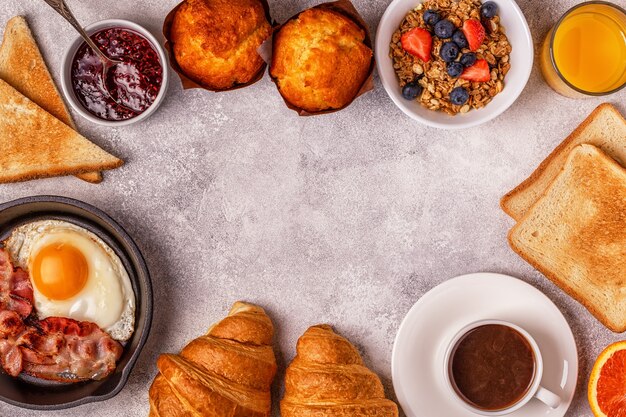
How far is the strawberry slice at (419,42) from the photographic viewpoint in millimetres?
2641

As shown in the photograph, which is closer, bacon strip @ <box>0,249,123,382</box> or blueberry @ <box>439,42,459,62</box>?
blueberry @ <box>439,42,459,62</box>

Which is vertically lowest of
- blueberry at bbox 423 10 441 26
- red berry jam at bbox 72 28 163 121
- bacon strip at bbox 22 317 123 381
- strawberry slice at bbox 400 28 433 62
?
bacon strip at bbox 22 317 123 381

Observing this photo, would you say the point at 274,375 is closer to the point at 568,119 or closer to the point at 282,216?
the point at 282,216

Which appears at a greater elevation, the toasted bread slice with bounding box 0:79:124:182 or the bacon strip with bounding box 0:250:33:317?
the toasted bread slice with bounding box 0:79:124:182

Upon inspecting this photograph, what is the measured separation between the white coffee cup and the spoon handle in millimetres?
1814

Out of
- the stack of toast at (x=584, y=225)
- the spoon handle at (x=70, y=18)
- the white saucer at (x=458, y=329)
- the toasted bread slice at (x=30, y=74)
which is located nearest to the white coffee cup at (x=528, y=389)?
the white saucer at (x=458, y=329)

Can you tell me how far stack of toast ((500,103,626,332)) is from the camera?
2.82 meters

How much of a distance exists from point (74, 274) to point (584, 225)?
2.17 metres

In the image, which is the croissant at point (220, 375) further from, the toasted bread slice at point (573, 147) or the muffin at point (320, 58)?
the toasted bread slice at point (573, 147)

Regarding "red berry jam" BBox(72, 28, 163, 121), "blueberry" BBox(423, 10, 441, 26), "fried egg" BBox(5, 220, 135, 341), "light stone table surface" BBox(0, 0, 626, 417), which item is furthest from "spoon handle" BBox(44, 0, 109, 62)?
"blueberry" BBox(423, 10, 441, 26)

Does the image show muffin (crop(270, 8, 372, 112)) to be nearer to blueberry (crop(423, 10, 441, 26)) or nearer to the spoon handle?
blueberry (crop(423, 10, 441, 26))

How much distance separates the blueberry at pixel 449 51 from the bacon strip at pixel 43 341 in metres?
1.81

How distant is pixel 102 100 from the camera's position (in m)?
2.71

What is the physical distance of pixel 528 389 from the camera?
2648mm
